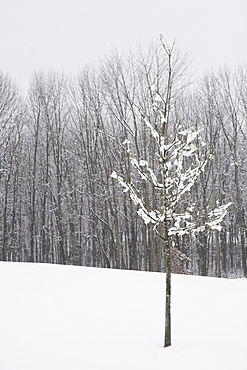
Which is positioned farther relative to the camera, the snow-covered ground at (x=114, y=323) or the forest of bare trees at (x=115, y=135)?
the forest of bare trees at (x=115, y=135)

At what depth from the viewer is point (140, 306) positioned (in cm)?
756

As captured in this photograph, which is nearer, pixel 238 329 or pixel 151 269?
pixel 238 329

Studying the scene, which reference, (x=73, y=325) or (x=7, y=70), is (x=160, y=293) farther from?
(x=7, y=70)

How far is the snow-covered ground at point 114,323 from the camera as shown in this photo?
16.0 feet

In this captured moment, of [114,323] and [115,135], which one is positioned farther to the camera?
[115,135]

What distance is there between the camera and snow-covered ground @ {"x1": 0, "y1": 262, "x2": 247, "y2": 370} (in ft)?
16.0

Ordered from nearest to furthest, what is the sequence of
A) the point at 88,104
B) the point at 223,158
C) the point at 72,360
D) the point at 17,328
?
1. the point at 72,360
2. the point at 17,328
3. the point at 88,104
4. the point at 223,158

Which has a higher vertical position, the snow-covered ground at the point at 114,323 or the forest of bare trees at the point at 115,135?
the forest of bare trees at the point at 115,135

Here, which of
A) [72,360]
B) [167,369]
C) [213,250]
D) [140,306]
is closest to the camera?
[167,369]

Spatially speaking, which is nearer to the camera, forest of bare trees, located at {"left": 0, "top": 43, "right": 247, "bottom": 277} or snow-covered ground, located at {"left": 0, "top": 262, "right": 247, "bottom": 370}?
snow-covered ground, located at {"left": 0, "top": 262, "right": 247, "bottom": 370}

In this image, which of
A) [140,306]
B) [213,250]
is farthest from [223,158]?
[140,306]

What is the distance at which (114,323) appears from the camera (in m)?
6.51

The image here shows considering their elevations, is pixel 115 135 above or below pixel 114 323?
above

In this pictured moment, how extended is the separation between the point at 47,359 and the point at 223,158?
68.0 ft
